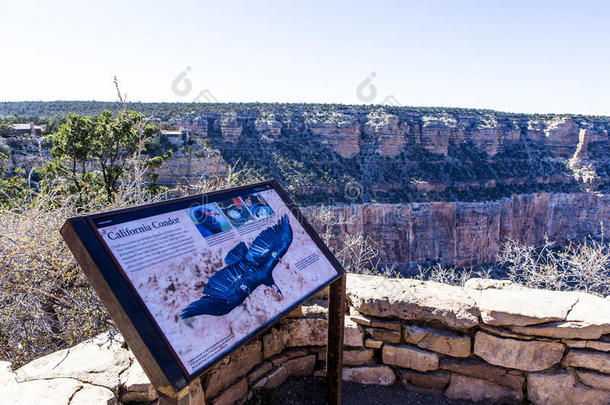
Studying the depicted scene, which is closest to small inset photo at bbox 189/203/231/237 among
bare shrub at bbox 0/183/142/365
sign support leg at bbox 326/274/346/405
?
sign support leg at bbox 326/274/346/405

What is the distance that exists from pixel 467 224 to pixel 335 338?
2658 cm

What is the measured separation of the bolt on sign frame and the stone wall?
0.74 m

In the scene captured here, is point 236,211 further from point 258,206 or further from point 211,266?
point 211,266

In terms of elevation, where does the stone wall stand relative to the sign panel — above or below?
below

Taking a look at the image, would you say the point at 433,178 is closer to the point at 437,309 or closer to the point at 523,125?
the point at 523,125

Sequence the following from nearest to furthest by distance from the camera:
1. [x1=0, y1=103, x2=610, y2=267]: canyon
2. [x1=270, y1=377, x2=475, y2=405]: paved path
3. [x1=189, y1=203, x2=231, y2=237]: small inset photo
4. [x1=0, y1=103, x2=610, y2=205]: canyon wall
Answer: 1. [x1=189, y1=203, x2=231, y2=237]: small inset photo
2. [x1=270, y1=377, x2=475, y2=405]: paved path
3. [x1=0, y1=103, x2=610, y2=205]: canyon wall
4. [x1=0, y1=103, x2=610, y2=267]: canyon

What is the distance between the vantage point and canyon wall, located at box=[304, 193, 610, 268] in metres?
24.6

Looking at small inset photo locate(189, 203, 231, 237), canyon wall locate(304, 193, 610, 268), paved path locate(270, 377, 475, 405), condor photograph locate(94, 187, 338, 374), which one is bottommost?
canyon wall locate(304, 193, 610, 268)

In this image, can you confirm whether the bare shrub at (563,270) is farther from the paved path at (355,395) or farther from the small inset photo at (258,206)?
the small inset photo at (258,206)

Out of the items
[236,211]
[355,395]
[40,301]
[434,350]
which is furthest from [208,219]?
[40,301]

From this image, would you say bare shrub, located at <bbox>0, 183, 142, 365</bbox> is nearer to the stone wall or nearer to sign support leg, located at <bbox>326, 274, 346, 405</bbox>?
the stone wall

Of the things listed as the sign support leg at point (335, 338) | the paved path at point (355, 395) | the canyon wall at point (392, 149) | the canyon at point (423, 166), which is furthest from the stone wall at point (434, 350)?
the canyon at point (423, 166)

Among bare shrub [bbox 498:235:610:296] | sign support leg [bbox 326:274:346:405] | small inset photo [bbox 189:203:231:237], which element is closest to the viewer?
small inset photo [bbox 189:203:231:237]

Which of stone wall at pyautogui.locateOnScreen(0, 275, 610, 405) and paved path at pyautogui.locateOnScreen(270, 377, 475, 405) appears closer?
stone wall at pyautogui.locateOnScreen(0, 275, 610, 405)
